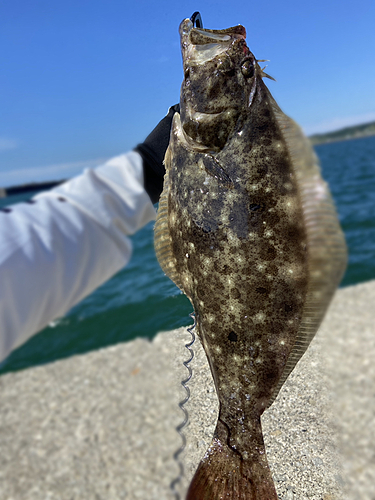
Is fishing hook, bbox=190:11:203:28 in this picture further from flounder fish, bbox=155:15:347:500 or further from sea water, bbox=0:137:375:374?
sea water, bbox=0:137:375:374

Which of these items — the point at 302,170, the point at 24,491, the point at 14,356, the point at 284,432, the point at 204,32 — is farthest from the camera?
the point at 14,356

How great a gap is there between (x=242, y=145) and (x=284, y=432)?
0.96 metres

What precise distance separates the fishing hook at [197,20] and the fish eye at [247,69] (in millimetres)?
181

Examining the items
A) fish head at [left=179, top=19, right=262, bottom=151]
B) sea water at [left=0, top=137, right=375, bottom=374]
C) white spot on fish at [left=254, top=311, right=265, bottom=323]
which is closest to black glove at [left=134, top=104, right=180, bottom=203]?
fish head at [left=179, top=19, right=262, bottom=151]

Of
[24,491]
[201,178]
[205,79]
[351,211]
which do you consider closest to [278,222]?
[201,178]

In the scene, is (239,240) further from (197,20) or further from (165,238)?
(197,20)

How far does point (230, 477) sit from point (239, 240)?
708 mm

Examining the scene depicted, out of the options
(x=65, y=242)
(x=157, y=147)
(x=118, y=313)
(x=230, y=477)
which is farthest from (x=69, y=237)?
(x=118, y=313)

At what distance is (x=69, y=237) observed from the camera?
8.14 feet

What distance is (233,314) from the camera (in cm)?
110

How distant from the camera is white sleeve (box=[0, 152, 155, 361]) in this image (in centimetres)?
220

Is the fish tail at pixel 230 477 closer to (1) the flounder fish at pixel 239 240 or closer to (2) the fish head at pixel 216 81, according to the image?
(1) the flounder fish at pixel 239 240

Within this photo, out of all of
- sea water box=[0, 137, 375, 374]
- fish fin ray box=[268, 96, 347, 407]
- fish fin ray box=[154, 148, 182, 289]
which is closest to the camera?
fish fin ray box=[268, 96, 347, 407]

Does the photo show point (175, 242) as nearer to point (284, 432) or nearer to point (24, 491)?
point (284, 432)
